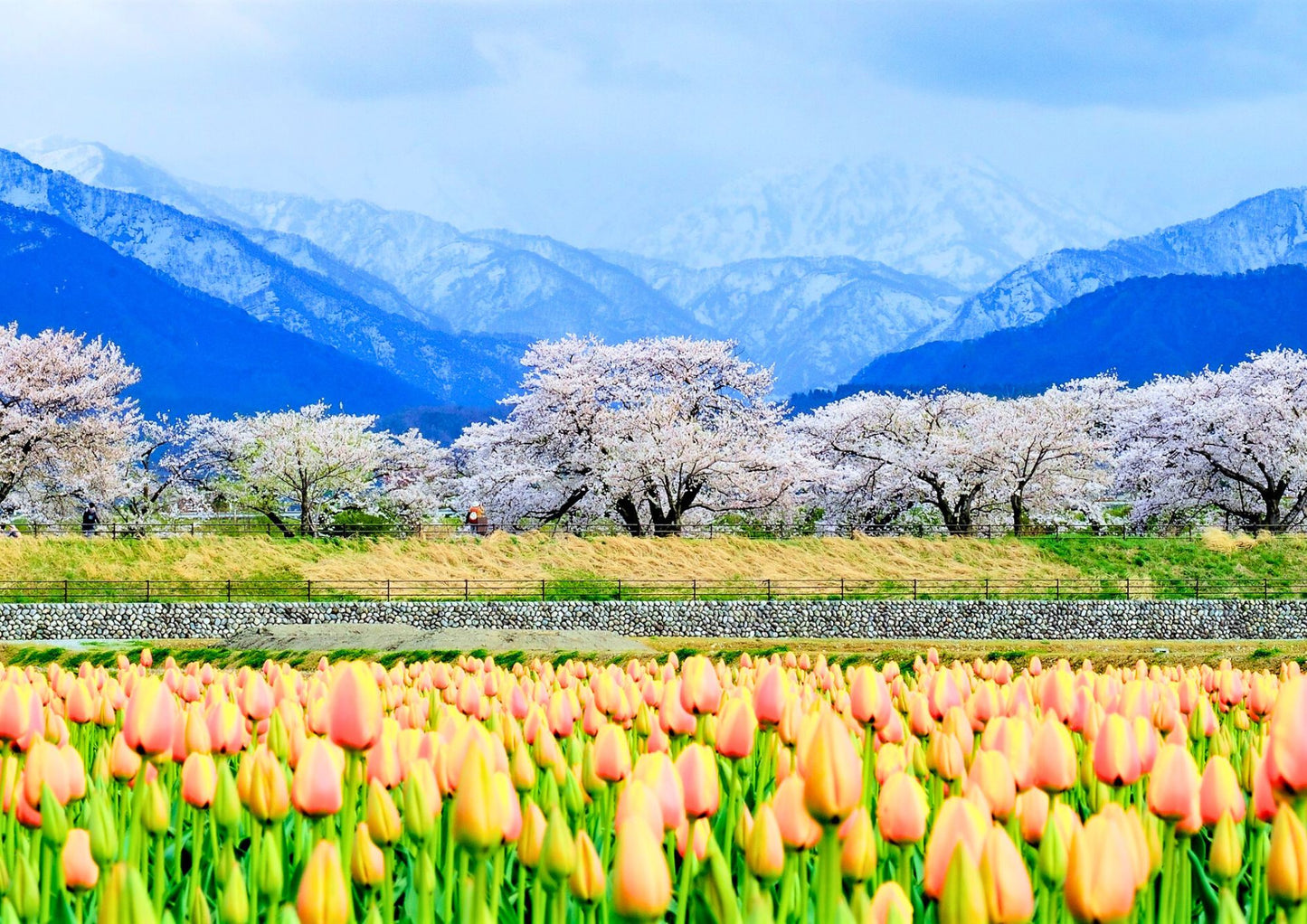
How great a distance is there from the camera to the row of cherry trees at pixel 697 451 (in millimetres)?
50094

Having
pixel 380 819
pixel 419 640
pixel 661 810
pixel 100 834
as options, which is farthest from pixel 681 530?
pixel 661 810

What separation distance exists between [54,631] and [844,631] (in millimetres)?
21438

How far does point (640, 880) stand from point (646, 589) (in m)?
36.9

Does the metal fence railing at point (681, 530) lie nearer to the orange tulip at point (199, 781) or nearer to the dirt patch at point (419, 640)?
the dirt patch at point (419, 640)

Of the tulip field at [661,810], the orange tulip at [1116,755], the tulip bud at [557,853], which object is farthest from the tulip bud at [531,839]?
the orange tulip at [1116,755]

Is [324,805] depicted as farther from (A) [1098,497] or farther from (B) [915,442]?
(A) [1098,497]

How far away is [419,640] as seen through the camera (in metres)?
25.2

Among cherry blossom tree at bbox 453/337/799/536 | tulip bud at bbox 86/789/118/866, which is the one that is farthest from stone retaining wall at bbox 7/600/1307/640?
tulip bud at bbox 86/789/118/866

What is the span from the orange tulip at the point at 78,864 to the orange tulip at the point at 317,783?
0.50 meters

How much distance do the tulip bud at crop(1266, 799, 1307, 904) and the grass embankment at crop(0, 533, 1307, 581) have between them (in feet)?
127

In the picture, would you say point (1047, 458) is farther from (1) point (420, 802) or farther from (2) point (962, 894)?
(2) point (962, 894)

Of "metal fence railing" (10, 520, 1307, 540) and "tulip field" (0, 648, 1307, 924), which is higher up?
"metal fence railing" (10, 520, 1307, 540)

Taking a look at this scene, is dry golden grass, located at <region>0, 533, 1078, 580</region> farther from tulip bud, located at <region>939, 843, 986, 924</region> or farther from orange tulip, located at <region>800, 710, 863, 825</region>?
tulip bud, located at <region>939, 843, 986, 924</region>

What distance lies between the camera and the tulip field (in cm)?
261
